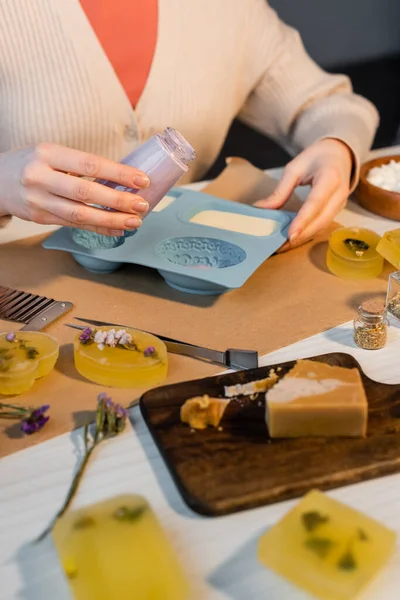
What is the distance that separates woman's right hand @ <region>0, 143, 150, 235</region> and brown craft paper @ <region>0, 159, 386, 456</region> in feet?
0.34

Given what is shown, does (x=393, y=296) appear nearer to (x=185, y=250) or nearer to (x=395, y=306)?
(x=395, y=306)

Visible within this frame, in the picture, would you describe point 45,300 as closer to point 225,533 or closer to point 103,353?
point 103,353

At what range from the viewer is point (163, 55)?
1296mm

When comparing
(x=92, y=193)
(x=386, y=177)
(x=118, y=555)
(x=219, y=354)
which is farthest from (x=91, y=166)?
(x=386, y=177)

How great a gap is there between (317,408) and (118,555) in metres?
0.23

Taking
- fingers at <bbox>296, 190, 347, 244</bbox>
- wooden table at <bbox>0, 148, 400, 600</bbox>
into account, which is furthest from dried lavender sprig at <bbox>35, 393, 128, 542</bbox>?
fingers at <bbox>296, 190, 347, 244</bbox>

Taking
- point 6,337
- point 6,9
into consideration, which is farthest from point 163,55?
point 6,337

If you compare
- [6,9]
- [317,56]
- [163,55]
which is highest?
[6,9]

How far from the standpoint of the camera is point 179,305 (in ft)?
3.09

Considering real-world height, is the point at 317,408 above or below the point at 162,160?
below

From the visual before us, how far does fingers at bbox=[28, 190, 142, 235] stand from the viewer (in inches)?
34.4

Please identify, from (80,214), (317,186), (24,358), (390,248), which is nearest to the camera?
(24,358)

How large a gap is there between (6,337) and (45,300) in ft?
0.46

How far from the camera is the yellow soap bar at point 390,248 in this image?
0.99 metres
